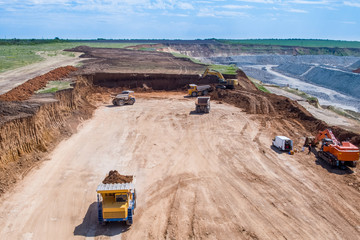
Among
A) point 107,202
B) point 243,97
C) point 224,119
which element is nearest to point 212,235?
point 107,202

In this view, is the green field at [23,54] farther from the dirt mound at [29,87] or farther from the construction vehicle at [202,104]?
the construction vehicle at [202,104]

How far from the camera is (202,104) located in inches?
1428

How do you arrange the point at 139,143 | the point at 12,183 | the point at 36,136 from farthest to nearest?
the point at 139,143, the point at 36,136, the point at 12,183

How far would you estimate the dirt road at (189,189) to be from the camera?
615 inches

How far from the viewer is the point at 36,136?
23.8 metres

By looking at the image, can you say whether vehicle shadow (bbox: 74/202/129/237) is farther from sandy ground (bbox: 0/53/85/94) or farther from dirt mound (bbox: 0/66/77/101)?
sandy ground (bbox: 0/53/85/94)

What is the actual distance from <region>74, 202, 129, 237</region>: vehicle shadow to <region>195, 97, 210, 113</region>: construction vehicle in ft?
72.4

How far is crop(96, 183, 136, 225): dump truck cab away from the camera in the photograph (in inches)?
595

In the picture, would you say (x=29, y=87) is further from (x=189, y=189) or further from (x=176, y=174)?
(x=189, y=189)

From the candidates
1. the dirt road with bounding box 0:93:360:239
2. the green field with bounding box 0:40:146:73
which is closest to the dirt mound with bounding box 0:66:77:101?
the dirt road with bounding box 0:93:360:239

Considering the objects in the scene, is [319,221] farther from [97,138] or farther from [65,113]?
[65,113]

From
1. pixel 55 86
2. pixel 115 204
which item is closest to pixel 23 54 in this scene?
pixel 55 86

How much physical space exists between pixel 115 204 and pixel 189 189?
558 cm

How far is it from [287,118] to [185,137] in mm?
12405
